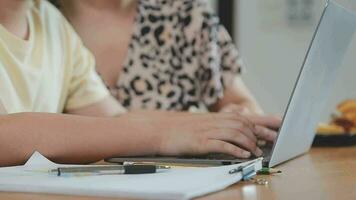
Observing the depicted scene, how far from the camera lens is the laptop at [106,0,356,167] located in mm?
843

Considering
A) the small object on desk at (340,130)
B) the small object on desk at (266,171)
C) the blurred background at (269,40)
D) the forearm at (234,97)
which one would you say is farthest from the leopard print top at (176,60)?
the blurred background at (269,40)

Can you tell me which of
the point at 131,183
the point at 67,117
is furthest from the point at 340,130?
the point at 131,183

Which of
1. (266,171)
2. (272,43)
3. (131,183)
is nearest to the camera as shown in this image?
(131,183)

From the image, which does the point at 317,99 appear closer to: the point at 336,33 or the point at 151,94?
the point at 336,33

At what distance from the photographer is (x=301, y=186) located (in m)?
0.74

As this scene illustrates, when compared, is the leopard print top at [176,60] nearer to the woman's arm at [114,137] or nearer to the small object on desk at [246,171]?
the woman's arm at [114,137]

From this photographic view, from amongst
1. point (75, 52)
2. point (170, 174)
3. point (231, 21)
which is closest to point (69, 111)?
point (75, 52)

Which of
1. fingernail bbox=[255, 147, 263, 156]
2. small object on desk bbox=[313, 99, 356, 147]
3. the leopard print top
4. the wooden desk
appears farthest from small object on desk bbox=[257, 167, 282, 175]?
the leopard print top

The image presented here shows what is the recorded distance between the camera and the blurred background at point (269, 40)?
3125 millimetres

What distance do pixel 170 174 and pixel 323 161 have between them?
33 cm

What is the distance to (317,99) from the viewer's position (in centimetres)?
103

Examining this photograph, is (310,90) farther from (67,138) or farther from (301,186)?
(67,138)

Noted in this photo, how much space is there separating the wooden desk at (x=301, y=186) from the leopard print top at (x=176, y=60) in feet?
2.71

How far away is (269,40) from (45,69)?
2.00 meters
